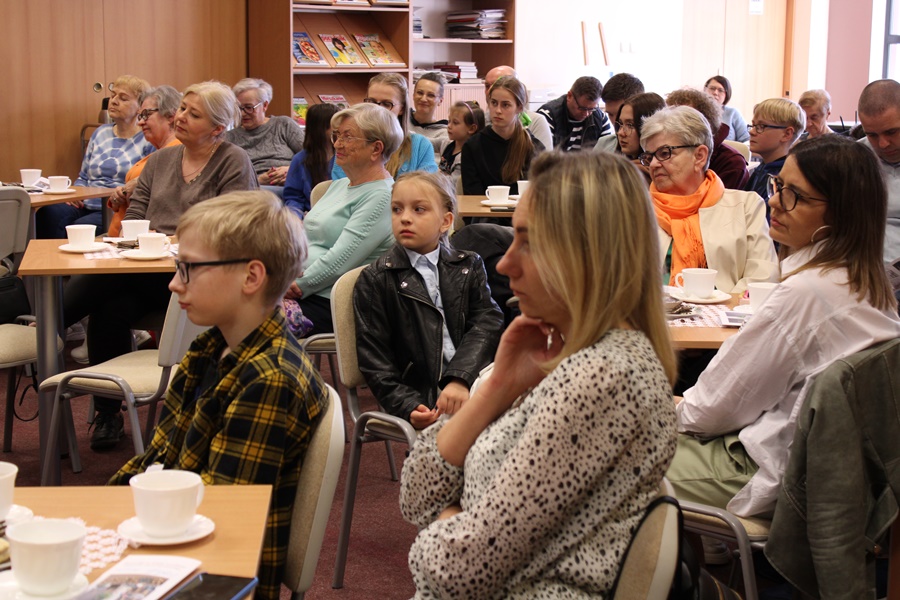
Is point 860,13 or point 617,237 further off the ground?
point 860,13

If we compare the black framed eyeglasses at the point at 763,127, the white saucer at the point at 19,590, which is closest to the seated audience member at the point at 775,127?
the black framed eyeglasses at the point at 763,127

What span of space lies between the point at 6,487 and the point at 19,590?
0.24 meters

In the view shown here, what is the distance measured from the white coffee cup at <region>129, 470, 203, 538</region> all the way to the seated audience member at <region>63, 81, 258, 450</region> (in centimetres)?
260

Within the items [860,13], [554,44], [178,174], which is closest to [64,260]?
[178,174]

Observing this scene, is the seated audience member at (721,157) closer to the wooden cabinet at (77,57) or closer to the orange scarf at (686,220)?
the orange scarf at (686,220)

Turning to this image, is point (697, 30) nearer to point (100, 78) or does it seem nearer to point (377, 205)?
point (100, 78)

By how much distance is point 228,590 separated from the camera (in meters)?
1.13

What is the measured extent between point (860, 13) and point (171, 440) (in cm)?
1018

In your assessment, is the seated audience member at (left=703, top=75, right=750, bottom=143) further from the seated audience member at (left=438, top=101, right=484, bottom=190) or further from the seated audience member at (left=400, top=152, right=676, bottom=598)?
the seated audience member at (left=400, top=152, right=676, bottom=598)

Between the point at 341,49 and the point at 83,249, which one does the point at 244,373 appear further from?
the point at 341,49

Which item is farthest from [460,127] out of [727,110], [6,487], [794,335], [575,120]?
[6,487]

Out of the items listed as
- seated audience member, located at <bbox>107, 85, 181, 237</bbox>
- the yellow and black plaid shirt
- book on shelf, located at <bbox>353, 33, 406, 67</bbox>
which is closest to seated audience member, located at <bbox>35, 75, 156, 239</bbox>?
seated audience member, located at <bbox>107, 85, 181, 237</bbox>

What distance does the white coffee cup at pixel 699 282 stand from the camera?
2.83 meters

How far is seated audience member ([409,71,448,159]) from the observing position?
6676 mm
